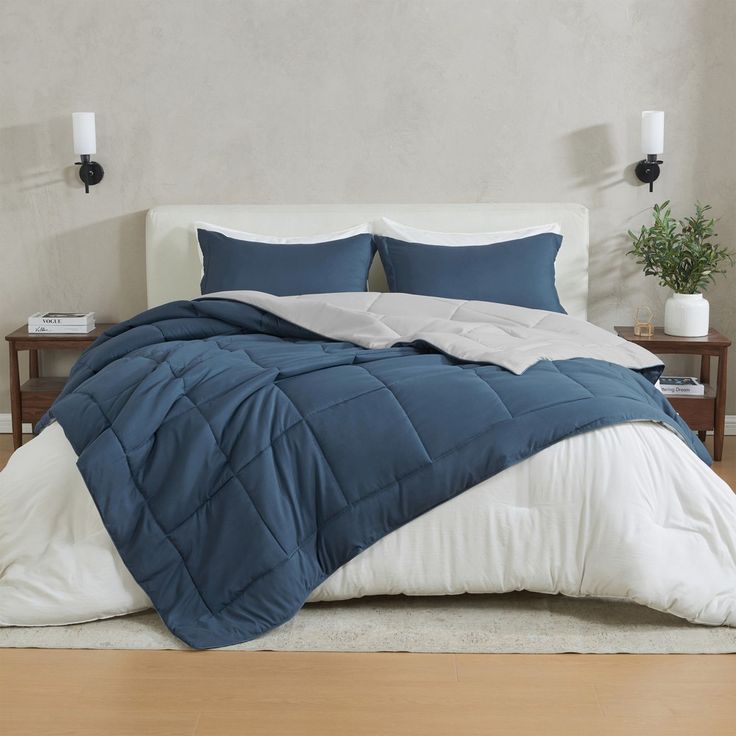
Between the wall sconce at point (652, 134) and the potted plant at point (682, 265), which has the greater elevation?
the wall sconce at point (652, 134)

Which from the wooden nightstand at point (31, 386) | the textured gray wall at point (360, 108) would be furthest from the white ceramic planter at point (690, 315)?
the wooden nightstand at point (31, 386)

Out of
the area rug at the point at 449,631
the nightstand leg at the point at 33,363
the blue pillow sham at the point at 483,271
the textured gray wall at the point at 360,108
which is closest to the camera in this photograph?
the area rug at the point at 449,631

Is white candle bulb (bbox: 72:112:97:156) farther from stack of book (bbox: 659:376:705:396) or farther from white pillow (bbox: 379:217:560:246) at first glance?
stack of book (bbox: 659:376:705:396)

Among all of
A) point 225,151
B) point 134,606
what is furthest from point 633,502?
point 225,151

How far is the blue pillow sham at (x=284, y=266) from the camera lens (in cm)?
444

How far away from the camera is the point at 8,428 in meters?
5.12

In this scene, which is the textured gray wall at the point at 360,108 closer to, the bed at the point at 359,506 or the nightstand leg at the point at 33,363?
the nightstand leg at the point at 33,363

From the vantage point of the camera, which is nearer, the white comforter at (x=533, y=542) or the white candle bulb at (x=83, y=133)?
the white comforter at (x=533, y=542)

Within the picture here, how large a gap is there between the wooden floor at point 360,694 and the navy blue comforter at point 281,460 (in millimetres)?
186

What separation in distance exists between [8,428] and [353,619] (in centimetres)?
293

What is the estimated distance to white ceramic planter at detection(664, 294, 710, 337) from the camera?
4566 mm

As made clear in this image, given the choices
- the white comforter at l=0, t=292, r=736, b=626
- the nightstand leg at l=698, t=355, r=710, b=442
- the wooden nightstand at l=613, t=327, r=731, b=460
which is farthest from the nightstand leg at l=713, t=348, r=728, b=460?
the white comforter at l=0, t=292, r=736, b=626

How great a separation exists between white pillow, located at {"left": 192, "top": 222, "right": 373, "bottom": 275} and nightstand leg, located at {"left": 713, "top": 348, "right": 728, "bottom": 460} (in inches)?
65.9

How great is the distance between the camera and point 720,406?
14.8 feet
